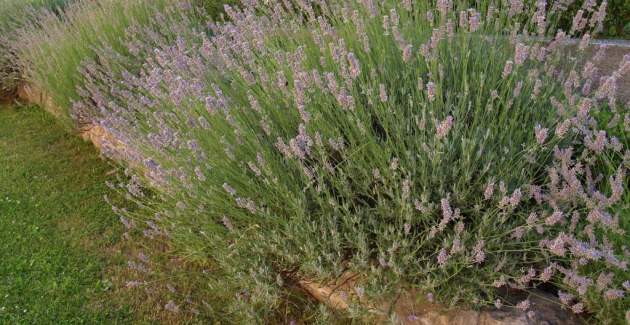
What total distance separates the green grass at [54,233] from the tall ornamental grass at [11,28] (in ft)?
6.43

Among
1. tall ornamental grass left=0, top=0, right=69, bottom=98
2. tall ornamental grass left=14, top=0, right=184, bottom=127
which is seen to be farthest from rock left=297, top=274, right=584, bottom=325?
tall ornamental grass left=0, top=0, right=69, bottom=98

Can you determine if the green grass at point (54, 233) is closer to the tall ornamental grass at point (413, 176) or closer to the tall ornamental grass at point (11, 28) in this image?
the tall ornamental grass at point (413, 176)

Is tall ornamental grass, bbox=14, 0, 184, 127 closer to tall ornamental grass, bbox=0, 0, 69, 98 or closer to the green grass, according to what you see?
the green grass

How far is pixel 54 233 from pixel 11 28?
503 centimetres

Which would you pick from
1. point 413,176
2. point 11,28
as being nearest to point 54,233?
point 413,176

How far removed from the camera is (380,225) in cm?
220

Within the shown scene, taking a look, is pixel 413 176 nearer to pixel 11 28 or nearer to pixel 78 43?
pixel 78 43

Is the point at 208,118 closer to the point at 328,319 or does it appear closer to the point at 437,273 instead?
the point at 328,319

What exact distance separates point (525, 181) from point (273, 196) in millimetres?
1080

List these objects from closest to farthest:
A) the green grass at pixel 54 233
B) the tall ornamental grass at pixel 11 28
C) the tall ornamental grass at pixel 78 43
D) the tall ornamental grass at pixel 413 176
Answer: the tall ornamental grass at pixel 413 176 → the green grass at pixel 54 233 → the tall ornamental grass at pixel 78 43 → the tall ornamental grass at pixel 11 28

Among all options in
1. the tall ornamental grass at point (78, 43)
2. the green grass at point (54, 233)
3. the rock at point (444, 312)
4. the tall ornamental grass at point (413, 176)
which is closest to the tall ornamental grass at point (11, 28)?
the tall ornamental grass at point (78, 43)

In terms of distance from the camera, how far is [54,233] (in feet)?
11.7

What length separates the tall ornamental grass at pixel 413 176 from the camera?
6.41 feet

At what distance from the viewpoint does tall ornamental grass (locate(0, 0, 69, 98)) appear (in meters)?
6.83
